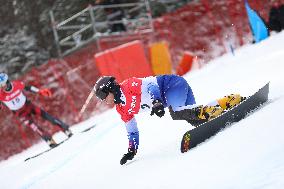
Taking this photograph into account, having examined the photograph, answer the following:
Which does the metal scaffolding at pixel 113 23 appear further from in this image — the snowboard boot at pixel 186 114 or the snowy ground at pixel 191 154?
the snowboard boot at pixel 186 114

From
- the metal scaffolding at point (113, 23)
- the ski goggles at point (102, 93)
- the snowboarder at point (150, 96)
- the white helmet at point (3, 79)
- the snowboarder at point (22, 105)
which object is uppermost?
the ski goggles at point (102, 93)

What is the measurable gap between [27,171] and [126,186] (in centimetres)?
435

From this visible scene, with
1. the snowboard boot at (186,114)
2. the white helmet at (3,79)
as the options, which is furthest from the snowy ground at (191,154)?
the white helmet at (3,79)

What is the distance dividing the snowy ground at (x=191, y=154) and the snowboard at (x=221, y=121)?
12 cm

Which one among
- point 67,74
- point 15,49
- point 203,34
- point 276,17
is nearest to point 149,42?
point 203,34

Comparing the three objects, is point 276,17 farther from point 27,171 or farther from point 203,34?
point 27,171

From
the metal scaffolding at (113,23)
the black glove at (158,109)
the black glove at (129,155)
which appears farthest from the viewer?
the metal scaffolding at (113,23)

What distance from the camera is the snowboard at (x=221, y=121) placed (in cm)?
497

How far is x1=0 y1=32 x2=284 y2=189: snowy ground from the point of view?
11.8 feet

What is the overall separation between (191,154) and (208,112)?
1064 mm

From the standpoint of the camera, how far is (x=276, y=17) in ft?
45.8

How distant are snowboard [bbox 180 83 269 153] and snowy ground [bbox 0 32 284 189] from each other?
121 millimetres

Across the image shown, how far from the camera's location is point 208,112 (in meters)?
5.68

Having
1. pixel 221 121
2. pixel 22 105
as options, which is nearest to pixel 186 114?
pixel 221 121
